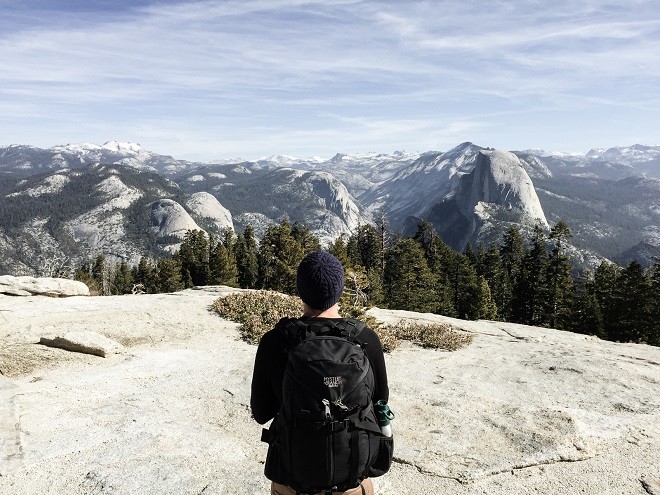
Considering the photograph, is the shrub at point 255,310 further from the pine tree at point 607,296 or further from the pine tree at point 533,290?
the pine tree at point 533,290

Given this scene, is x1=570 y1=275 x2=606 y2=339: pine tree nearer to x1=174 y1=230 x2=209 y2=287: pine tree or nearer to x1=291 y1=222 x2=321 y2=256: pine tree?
x1=291 y1=222 x2=321 y2=256: pine tree

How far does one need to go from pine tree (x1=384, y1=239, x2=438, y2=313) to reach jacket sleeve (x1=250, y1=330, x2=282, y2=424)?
161 ft

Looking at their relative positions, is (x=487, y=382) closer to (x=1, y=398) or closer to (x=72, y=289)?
(x=1, y=398)

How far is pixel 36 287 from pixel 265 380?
23.6 meters

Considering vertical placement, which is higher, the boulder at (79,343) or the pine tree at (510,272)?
the boulder at (79,343)

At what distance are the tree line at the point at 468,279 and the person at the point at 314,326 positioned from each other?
27.5 metres

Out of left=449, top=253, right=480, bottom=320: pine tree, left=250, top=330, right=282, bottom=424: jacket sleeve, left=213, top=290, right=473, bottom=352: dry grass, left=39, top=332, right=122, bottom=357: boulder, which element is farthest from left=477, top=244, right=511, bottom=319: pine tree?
left=250, top=330, right=282, bottom=424: jacket sleeve

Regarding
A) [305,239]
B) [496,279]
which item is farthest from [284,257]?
[496,279]

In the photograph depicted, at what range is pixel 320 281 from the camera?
3.68m

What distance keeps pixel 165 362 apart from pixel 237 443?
5913mm

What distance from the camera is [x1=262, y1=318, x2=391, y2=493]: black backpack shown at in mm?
3303

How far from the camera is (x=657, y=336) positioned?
43.2 metres

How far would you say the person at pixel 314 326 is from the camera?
12.1 feet

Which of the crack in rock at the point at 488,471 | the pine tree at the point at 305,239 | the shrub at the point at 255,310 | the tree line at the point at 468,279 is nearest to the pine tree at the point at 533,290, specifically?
the tree line at the point at 468,279
